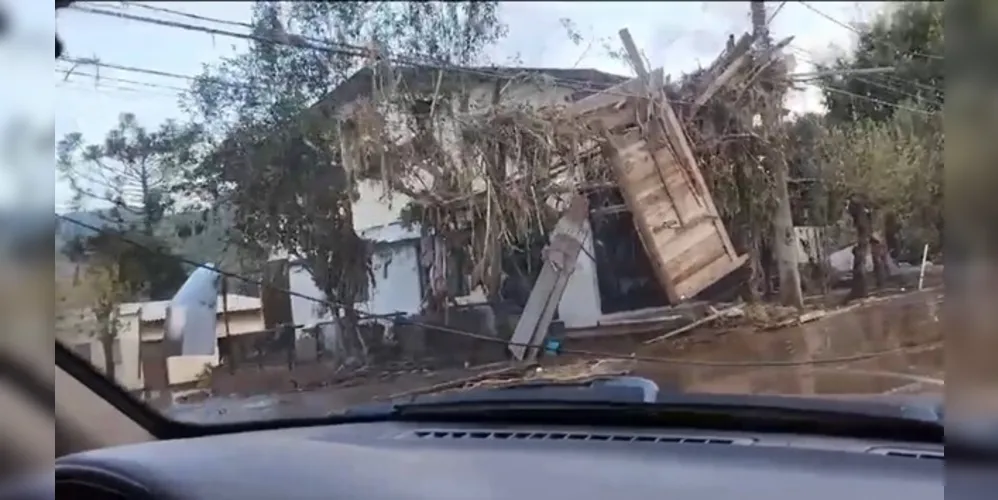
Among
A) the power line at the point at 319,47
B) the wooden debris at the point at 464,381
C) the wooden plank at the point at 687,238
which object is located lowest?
the wooden debris at the point at 464,381

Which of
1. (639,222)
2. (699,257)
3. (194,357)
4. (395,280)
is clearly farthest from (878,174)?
(194,357)

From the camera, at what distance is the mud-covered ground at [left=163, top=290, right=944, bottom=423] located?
1.90 m

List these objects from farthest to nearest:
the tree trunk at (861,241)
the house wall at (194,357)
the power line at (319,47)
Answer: the house wall at (194,357) < the power line at (319,47) < the tree trunk at (861,241)

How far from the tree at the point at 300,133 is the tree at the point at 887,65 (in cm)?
71

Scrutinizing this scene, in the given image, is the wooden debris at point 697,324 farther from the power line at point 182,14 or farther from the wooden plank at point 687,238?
the power line at point 182,14

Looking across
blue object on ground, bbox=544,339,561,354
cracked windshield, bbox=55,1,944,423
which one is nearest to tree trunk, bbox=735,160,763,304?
cracked windshield, bbox=55,1,944,423

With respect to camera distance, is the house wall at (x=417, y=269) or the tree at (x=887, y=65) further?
the house wall at (x=417, y=269)

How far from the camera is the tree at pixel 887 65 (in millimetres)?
1936

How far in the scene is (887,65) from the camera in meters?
2.04

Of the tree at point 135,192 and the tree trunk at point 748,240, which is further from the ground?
the tree at point 135,192

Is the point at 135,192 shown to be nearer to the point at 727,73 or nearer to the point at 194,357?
the point at 194,357

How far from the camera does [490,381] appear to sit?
227 centimetres

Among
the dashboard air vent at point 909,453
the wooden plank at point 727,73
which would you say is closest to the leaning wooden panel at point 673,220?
the wooden plank at point 727,73

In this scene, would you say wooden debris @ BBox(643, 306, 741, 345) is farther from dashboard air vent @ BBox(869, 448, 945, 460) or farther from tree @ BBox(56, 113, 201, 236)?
tree @ BBox(56, 113, 201, 236)
